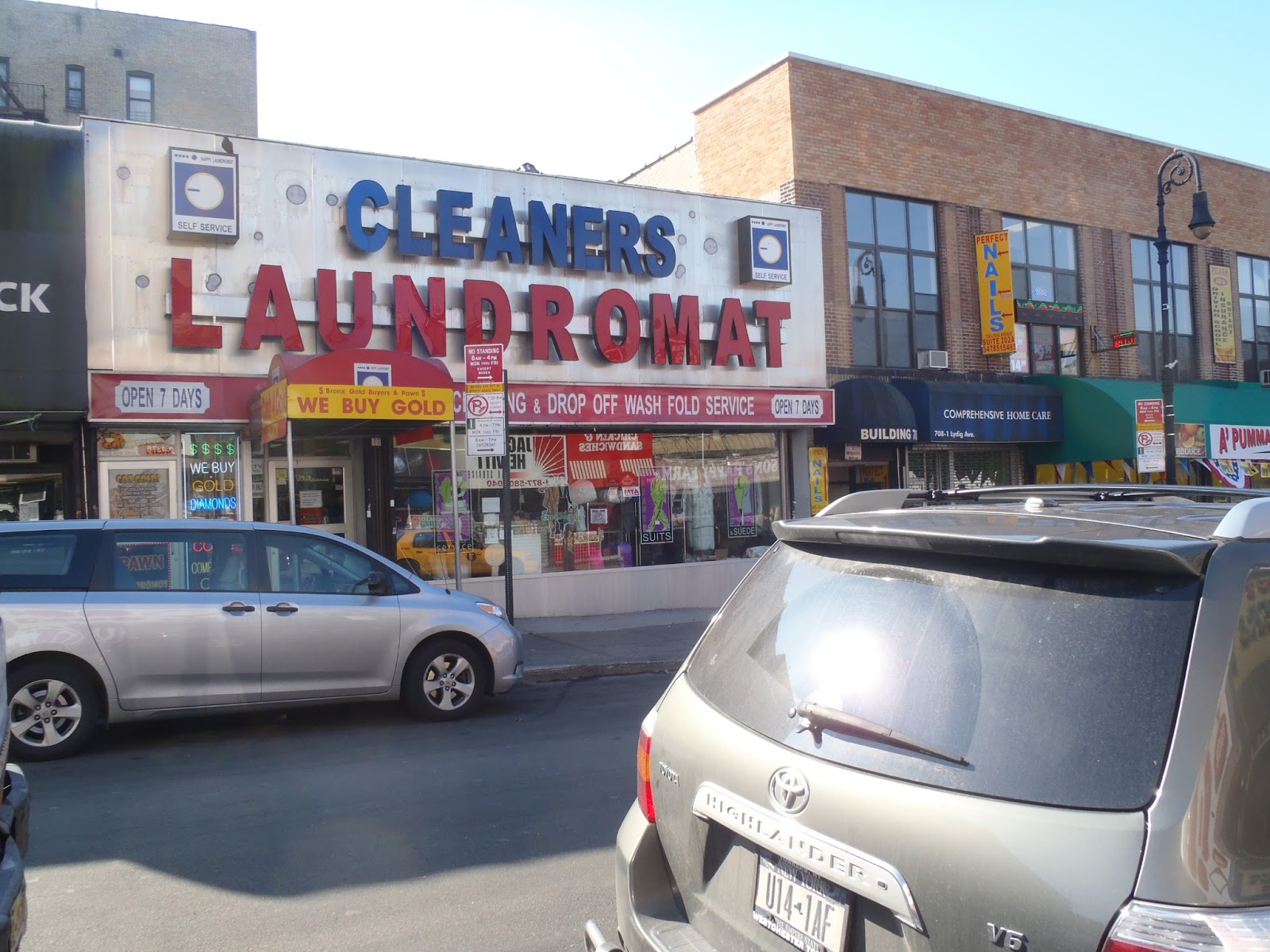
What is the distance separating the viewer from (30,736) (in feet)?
23.8

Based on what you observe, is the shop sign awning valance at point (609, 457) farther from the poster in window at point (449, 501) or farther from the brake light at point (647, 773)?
the brake light at point (647, 773)

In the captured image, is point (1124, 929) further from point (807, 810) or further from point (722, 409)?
point (722, 409)

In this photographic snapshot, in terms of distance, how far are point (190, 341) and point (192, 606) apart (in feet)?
18.7

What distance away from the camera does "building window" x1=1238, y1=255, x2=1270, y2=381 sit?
24.3 meters

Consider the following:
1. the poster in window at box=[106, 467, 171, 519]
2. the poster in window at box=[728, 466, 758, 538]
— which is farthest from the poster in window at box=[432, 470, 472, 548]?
the poster in window at box=[728, 466, 758, 538]

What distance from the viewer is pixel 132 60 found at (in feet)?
127

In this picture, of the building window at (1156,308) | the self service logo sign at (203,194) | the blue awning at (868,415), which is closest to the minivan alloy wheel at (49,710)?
the self service logo sign at (203,194)

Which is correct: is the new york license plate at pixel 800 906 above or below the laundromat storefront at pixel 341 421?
below

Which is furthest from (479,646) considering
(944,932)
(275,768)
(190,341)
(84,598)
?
(944,932)

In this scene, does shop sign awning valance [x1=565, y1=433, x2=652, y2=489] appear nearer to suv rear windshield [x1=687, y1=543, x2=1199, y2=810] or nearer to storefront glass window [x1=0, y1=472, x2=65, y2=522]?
storefront glass window [x1=0, y1=472, x2=65, y2=522]

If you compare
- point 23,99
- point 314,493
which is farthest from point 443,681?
point 23,99

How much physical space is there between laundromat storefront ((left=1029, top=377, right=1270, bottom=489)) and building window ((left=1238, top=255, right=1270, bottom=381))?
265 cm

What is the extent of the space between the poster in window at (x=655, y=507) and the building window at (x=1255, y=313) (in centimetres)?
1625

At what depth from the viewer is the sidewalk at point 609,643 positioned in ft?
36.3
